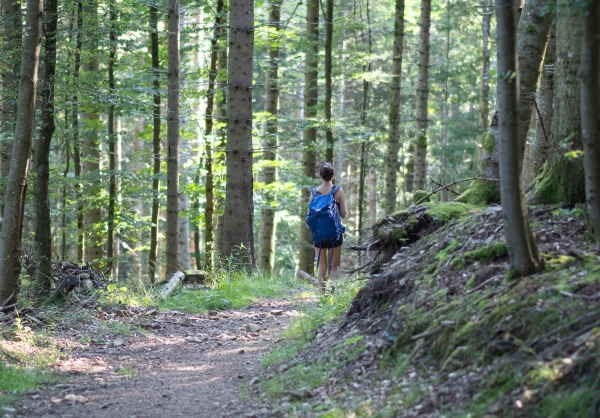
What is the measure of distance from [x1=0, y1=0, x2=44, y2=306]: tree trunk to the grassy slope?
3749 millimetres

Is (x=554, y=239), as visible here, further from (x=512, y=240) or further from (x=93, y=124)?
(x=93, y=124)

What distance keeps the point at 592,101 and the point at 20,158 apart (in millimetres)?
6455

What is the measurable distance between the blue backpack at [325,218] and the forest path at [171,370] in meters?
1.39

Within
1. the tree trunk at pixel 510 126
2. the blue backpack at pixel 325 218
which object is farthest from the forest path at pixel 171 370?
the tree trunk at pixel 510 126

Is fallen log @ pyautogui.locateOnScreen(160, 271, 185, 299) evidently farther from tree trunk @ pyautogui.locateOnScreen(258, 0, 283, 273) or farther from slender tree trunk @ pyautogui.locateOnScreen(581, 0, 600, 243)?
slender tree trunk @ pyautogui.locateOnScreen(581, 0, 600, 243)

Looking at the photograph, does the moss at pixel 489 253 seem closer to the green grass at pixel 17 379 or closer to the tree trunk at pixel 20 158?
the green grass at pixel 17 379

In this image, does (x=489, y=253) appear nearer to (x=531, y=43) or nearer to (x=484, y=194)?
(x=484, y=194)

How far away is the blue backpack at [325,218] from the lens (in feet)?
28.7

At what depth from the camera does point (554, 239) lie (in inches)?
198

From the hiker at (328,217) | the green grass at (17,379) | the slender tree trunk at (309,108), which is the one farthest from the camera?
the slender tree trunk at (309,108)

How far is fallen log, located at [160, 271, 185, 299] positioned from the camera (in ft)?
33.2

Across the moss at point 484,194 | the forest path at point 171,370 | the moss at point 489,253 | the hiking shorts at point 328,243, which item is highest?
the moss at point 484,194

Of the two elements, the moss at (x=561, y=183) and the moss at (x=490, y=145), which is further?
the moss at (x=490, y=145)

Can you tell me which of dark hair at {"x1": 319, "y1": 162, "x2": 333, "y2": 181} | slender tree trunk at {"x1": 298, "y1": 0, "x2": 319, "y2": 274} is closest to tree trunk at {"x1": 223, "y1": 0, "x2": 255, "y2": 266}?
dark hair at {"x1": 319, "y1": 162, "x2": 333, "y2": 181}
